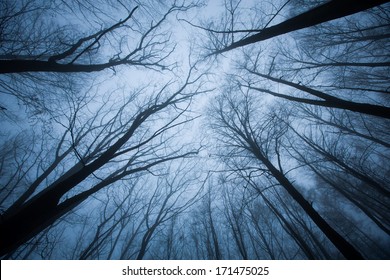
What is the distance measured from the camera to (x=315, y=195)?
597 inches

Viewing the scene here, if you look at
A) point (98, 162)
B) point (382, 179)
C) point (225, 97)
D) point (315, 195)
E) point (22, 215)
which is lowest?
point (22, 215)

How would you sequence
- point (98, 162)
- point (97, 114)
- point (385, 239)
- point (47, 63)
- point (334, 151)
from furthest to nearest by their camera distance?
1. point (385, 239)
2. point (334, 151)
3. point (97, 114)
4. point (47, 63)
5. point (98, 162)

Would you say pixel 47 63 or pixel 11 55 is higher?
pixel 11 55

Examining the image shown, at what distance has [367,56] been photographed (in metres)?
7.16

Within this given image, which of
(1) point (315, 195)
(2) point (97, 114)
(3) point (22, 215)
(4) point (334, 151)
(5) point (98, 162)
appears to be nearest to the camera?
(3) point (22, 215)

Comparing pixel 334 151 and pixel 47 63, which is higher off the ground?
pixel 334 151

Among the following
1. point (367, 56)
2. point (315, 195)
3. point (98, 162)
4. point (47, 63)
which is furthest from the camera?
point (315, 195)

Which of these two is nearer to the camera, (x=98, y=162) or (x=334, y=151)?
(x=98, y=162)

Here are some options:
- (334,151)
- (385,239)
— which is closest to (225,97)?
(334,151)
